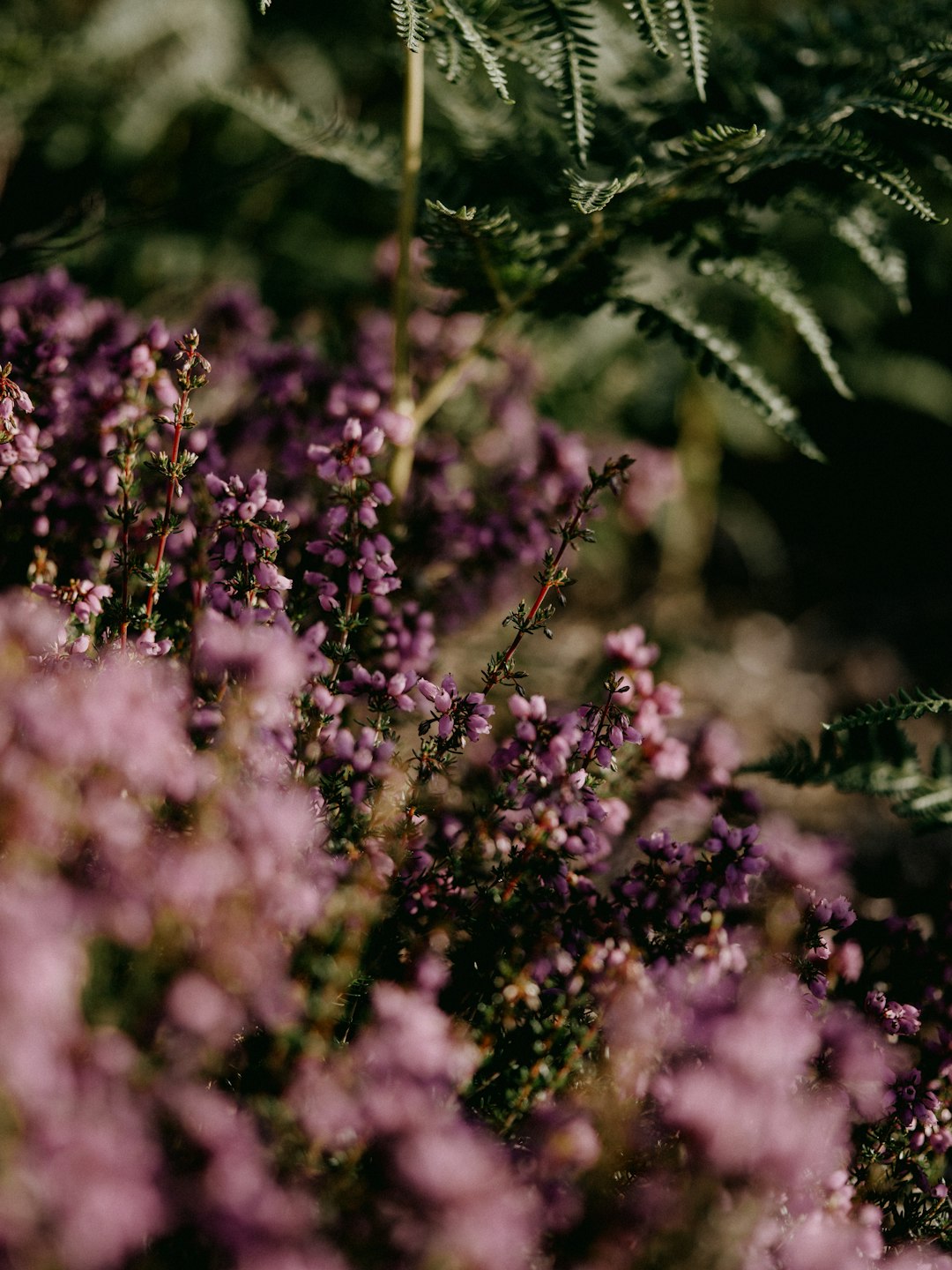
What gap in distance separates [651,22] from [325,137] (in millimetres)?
723

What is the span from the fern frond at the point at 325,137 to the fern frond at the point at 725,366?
59 cm

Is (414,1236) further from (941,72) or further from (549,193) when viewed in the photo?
(941,72)

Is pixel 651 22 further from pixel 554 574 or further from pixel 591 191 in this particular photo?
pixel 554 574

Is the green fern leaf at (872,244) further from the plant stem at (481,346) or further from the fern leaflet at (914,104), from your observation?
the plant stem at (481,346)

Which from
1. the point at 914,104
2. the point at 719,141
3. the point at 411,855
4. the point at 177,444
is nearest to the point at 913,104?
the point at 914,104

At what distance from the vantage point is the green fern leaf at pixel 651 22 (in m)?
1.25

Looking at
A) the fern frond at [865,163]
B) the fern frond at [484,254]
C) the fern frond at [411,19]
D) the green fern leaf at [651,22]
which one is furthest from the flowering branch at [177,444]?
the fern frond at [865,163]

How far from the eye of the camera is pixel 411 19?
1.17 meters

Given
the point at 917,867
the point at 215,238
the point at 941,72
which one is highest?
the point at 941,72

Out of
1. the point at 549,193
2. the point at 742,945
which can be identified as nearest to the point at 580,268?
the point at 549,193

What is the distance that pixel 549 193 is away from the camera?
168 centimetres

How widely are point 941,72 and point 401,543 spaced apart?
1189 mm

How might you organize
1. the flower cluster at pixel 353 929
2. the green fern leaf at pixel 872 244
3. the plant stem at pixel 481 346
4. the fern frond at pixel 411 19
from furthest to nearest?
the green fern leaf at pixel 872 244
the plant stem at pixel 481 346
the fern frond at pixel 411 19
the flower cluster at pixel 353 929

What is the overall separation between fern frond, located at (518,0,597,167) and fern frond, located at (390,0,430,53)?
199mm
